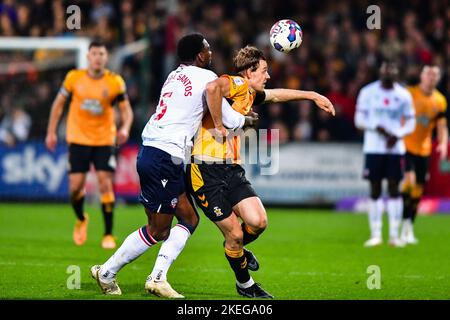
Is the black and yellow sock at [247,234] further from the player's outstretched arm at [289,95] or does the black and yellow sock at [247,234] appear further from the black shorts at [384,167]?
the black shorts at [384,167]

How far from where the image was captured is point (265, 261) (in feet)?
40.5

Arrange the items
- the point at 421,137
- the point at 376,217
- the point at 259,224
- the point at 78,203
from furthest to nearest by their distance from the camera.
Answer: the point at 421,137, the point at 376,217, the point at 78,203, the point at 259,224

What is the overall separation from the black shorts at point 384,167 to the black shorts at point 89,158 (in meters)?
3.91

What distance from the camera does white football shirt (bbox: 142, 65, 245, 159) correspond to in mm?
8984

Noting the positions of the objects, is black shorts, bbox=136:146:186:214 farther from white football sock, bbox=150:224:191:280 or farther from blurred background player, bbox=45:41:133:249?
blurred background player, bbox=45:41:133:249

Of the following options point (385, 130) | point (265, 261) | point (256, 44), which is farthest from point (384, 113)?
point (256, 44)

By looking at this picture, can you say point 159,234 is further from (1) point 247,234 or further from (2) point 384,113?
(2) point 384,113

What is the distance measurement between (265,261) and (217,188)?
3.46 m

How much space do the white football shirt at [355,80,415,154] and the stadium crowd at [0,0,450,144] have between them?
20.7ft

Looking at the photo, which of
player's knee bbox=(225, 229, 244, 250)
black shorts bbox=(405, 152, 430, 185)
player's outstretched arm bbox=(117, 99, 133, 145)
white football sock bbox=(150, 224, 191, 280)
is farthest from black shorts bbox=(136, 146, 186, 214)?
black shorts bbox=(405, 152, 430, 185)

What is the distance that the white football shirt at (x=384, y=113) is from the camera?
1473 cm

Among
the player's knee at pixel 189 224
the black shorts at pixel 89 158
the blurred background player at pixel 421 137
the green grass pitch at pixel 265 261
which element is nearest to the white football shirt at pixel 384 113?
the blurred background player at pixel 421 137

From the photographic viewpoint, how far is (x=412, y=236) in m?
15.4
